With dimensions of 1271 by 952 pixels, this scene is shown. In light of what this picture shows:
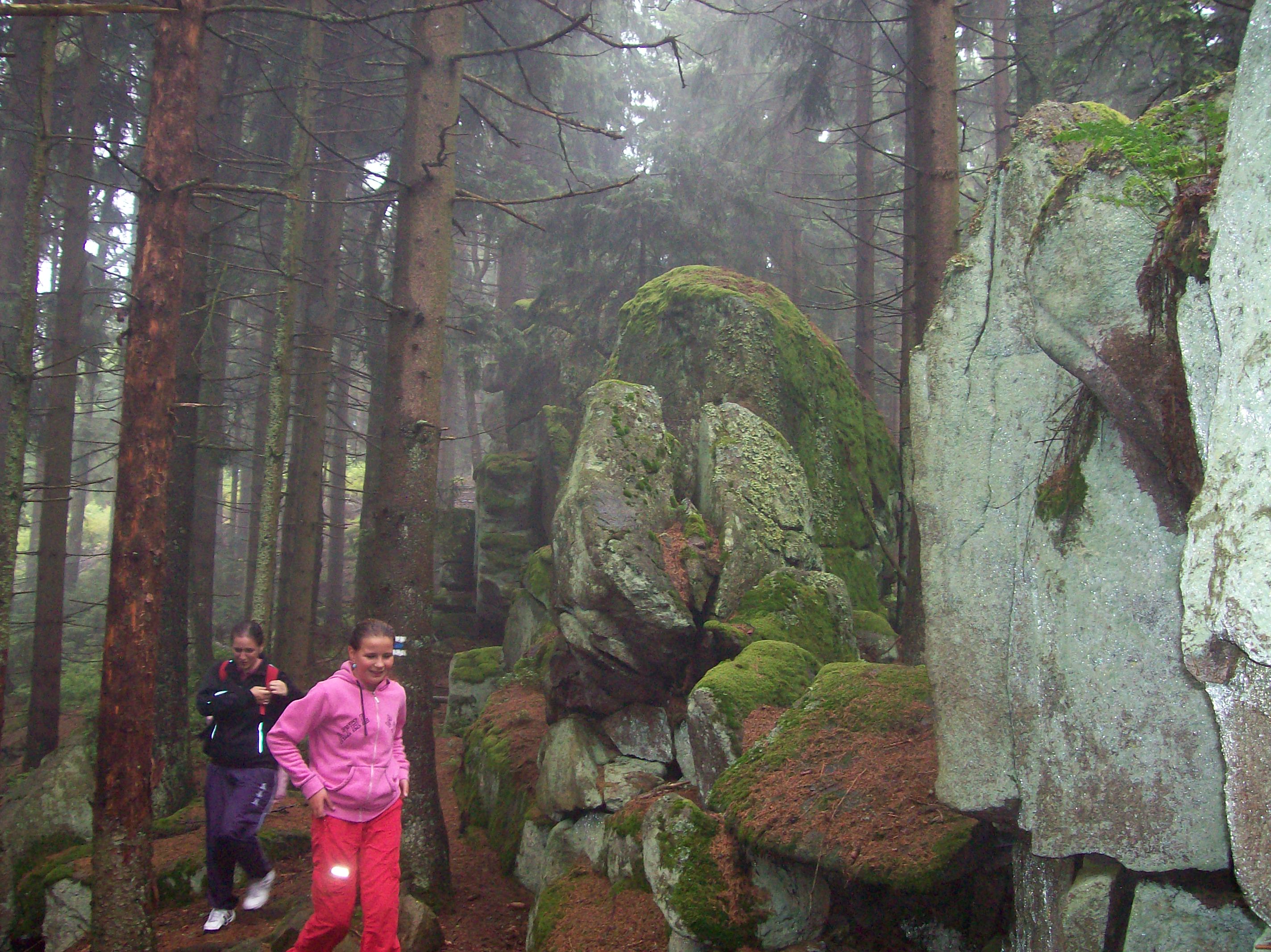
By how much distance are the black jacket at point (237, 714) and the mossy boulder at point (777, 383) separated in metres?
5.23

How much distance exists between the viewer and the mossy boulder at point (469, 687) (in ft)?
37.9

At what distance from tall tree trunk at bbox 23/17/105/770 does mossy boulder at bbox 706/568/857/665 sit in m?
10.0

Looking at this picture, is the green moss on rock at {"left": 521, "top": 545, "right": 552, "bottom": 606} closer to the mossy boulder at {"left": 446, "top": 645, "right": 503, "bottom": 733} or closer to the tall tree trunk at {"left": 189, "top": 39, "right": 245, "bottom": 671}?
the mossy boulder at {"left": 446, "top": 645, "right": 503, "bottom": 733}

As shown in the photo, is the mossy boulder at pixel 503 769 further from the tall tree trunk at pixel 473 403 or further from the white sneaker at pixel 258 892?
the tall tree trunk at pixel 473 403

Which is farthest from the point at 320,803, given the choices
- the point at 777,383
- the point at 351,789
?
the point at 777,383

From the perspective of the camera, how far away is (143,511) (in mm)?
6449

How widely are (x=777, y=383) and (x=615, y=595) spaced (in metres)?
4.13

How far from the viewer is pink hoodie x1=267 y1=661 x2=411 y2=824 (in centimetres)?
456

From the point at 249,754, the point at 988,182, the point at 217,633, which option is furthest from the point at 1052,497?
the point at 217,633

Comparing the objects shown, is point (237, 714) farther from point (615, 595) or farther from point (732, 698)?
point (732, 698)

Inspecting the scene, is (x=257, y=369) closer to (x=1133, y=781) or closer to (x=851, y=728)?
(x=851, y=728)

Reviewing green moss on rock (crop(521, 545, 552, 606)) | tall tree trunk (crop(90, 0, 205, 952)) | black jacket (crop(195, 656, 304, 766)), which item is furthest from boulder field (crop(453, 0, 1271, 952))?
green moss on rock (crop(521, 545, 552, 606))

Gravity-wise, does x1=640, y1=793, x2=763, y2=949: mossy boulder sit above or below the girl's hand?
below

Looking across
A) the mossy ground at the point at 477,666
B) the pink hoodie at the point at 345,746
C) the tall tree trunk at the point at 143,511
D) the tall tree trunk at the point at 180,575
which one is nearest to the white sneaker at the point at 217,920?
the tall tree trunk at the point at 143,511
